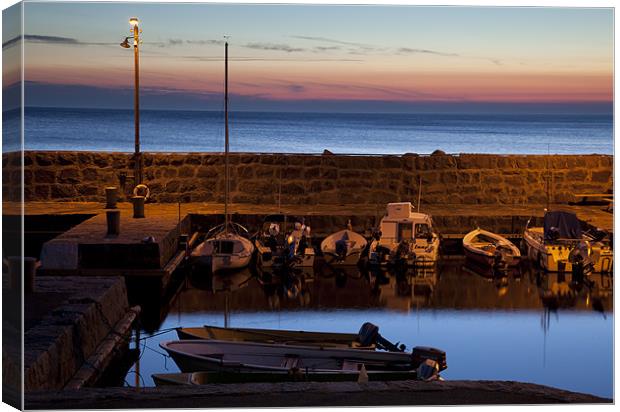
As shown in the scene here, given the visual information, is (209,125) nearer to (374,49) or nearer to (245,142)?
(245,142)

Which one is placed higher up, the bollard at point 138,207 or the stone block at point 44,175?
the stone block at point 44,175

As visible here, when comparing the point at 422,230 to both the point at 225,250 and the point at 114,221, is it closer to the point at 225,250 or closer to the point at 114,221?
the point at 225,250

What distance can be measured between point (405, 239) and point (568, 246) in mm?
1915

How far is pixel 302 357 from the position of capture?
34.7 feet

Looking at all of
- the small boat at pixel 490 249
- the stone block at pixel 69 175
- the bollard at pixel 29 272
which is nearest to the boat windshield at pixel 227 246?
the small boat at pixel 490 249

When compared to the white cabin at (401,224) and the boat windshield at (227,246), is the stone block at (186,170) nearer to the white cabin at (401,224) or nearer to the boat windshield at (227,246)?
the boat windshield at (227,246)

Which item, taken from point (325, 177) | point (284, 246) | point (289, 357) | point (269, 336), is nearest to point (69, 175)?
point (325, 177)

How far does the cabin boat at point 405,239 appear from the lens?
16.6 metres

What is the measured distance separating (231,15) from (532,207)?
7752 millimetres

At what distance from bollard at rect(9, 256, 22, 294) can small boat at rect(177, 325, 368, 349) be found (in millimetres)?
4016

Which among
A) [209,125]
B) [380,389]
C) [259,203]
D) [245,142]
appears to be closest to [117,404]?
[380,389]

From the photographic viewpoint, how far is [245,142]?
41688 millimetres

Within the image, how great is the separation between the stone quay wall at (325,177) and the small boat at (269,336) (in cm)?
737

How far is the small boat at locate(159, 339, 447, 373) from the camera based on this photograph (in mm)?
10477
